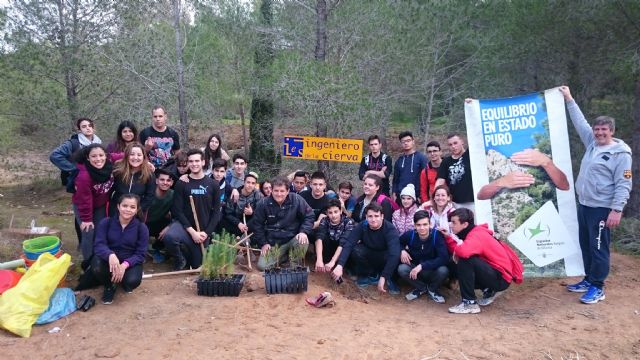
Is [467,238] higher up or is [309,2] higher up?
[309,2]

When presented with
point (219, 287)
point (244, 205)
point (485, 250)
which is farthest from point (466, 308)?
point (244, 205)

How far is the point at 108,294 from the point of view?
4488 millimetres

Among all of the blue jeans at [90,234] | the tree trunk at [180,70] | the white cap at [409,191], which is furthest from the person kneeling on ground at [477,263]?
the tree trunk at [180,70]

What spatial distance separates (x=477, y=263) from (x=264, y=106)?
6.15m

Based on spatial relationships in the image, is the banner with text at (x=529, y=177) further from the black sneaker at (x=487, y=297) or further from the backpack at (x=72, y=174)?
the backpack at (x=72, y=174)

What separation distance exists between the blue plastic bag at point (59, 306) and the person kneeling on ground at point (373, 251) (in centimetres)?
241

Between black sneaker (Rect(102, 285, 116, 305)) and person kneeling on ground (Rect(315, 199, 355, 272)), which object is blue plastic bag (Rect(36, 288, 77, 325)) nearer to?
black sneaker (Rect(102, 285, 116, 305))

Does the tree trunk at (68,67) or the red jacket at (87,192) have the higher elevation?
the tree trunk at (68,67)

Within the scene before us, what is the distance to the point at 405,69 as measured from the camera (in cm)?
923

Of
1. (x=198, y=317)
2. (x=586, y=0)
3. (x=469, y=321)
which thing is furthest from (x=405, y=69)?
(x=198, y=317)

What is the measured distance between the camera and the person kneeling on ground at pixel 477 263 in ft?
14.7

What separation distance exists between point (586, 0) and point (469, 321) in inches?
239

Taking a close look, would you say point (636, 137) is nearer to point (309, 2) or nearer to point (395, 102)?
point (395, 102)

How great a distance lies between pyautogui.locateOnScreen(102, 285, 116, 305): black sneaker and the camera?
4.47m
